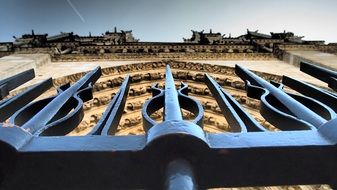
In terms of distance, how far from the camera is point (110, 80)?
29.8 feet

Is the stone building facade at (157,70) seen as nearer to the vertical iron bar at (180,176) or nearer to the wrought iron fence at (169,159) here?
the wrought iron fence at (169,159)

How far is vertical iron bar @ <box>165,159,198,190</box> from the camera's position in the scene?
1152mm

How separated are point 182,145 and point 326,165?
1.72 ft

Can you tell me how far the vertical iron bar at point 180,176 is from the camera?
1.15 m

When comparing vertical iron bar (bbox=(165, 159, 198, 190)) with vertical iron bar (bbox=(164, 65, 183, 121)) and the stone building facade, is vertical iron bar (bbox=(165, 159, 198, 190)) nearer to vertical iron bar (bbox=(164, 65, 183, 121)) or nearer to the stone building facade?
vertical iron bar (bbox=(164, 65, 183, 121))

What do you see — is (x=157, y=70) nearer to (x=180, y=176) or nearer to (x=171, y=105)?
(x=171, y=105)

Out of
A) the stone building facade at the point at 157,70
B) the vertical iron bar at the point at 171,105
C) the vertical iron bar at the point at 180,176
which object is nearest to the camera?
the vertical iron bar at the point at 180,176

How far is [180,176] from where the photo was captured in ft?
3.87

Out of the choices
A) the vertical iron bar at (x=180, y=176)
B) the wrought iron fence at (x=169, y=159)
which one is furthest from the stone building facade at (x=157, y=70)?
the vertical iron bar at (x=180, y=176)

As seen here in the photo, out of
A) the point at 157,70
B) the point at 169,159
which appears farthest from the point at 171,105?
the point at 157,70

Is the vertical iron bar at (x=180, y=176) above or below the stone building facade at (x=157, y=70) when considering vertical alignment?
above

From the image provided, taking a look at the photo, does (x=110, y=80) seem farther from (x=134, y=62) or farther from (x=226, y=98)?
(x=226, y=98)

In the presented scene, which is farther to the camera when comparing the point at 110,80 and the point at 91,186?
the point at 110,80

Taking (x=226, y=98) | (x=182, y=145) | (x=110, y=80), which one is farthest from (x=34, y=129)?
(x=110, y=80)
